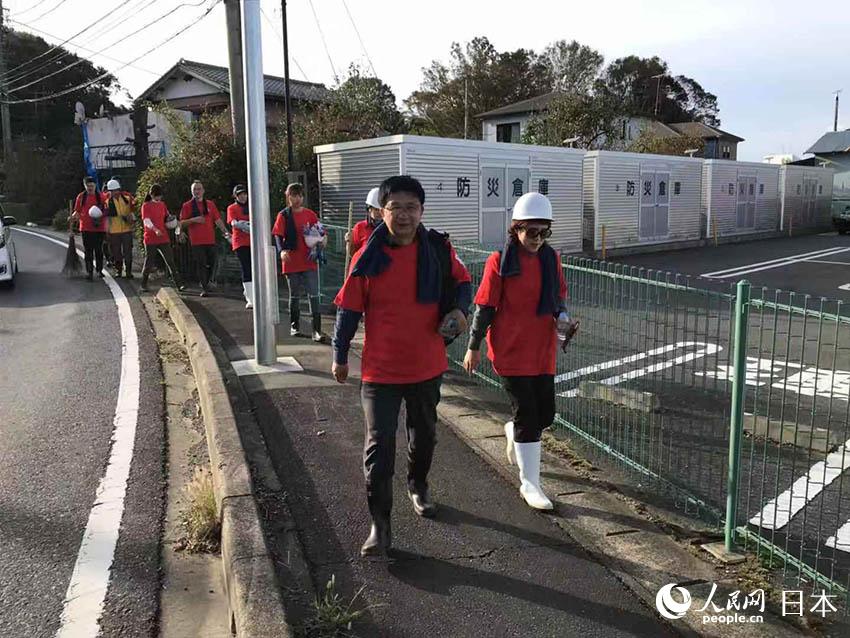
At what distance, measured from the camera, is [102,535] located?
3934 millimetres

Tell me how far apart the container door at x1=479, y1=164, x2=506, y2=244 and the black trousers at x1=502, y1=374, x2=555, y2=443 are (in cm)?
1233

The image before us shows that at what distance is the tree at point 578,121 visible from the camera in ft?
95.9

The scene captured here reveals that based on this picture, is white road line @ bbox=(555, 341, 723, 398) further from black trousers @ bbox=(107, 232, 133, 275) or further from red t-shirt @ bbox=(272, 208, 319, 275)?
black trousers @ bbox=(107, 232, 133, 275)

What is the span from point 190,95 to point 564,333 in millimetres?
32116

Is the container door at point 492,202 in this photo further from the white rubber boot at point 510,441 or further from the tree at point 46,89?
the tree at point 46,89

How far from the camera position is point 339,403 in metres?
5.98

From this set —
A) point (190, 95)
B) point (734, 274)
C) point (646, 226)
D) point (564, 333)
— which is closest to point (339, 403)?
point (564, 333)

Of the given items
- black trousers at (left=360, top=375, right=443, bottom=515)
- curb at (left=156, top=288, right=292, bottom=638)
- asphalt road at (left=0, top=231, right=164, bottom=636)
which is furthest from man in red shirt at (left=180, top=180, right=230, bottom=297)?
black trousers at (left=360, top=375, right=443, bottom=515)

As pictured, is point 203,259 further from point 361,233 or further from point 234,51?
point 361,233

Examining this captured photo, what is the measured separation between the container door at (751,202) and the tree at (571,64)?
2348 centimetres

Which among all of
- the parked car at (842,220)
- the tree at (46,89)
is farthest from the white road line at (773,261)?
the tree at (46,89)

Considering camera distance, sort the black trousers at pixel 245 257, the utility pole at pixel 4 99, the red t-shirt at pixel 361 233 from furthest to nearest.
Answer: the utility pole at pixel 4 99, the black trousers at pixel 245 257, the red t-shirt at pixel 361 233

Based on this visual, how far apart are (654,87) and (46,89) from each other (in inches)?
1803

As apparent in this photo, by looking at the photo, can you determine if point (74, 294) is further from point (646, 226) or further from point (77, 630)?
point (646, 226)
